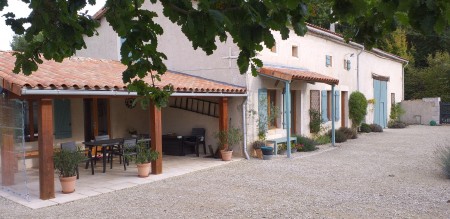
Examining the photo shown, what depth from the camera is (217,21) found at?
2535 mm

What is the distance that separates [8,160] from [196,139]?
17.3ft

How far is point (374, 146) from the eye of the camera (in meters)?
14.4

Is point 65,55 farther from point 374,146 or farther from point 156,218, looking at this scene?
point 374,146

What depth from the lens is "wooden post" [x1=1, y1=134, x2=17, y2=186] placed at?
25.3 feet

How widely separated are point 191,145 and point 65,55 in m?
8.74

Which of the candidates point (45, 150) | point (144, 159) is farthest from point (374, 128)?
point (45, 150)

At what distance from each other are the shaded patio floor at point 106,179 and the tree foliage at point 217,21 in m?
4.25

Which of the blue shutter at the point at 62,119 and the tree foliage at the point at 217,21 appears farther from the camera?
the blue shutter at the point at 62,119

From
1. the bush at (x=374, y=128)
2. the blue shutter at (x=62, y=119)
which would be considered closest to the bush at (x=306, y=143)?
the blue shutter at (x=62, y=119)

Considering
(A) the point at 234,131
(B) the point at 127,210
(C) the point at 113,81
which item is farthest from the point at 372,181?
(C) the point at 113,81

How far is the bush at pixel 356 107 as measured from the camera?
18.1 metres

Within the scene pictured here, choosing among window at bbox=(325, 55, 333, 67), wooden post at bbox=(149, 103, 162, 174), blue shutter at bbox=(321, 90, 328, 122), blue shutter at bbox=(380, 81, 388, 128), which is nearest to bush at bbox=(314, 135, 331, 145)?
blue shutter at bbox=(321, 90, 328, 122)

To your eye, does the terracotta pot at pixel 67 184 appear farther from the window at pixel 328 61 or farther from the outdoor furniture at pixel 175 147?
the window at pixel 328 61

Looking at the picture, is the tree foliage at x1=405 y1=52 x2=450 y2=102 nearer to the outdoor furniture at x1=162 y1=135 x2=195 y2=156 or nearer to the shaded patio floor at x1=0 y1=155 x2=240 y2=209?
the outdoor furniture at x1=162 y1=135 x2=195 y2=156
